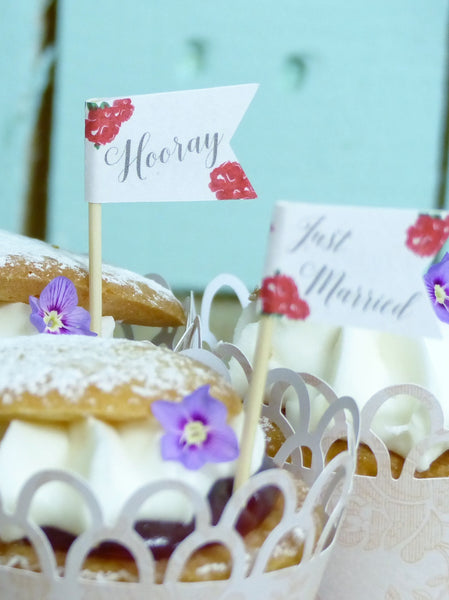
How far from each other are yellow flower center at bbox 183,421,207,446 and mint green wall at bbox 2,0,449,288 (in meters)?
1.62

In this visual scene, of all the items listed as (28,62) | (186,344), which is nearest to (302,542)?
(186,344)

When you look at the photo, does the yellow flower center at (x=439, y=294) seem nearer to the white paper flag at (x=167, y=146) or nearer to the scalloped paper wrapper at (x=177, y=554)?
the white paper flag at (x=167, y=146)

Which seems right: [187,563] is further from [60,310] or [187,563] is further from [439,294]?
[439,294]

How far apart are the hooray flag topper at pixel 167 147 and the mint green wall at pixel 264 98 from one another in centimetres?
126

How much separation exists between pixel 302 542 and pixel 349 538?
23cm

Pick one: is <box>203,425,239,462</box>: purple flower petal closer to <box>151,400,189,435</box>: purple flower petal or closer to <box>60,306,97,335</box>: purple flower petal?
<box>151,400,189,435</box>: purple flower petal

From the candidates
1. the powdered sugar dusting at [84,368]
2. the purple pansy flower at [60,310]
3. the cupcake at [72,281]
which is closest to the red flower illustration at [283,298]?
the powdered sugar dusting at [84,368]

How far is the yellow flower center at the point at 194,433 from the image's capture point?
69cm

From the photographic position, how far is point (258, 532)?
2.36 ft

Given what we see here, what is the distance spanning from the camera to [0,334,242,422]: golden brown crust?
70cm

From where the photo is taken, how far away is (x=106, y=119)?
0.99 metres

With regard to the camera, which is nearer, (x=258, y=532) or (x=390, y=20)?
(x=258, y=532)

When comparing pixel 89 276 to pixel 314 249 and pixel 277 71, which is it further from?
pixel 277 71

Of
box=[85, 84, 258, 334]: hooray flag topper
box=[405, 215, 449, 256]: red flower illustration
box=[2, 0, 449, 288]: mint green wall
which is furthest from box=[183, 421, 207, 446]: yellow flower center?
box=[2, 0, 449, 288]: mint green wall
